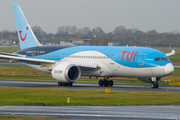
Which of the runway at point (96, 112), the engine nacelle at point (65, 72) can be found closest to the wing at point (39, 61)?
the engine nacelle at point (65, 72)

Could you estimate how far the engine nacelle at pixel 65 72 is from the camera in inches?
1598

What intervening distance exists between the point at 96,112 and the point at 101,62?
70.8ft

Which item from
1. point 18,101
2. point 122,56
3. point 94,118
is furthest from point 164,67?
point 94,118

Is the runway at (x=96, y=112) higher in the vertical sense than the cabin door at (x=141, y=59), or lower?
lower

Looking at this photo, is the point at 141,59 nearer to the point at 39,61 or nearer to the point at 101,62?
the point at 101,62

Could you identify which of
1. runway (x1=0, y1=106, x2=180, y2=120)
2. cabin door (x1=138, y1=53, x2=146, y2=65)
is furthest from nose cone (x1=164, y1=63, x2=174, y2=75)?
runway (x1=0, y1=106, x2=180, y2=120)

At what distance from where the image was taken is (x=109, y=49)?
42844 mm

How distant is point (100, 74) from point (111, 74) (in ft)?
4.76

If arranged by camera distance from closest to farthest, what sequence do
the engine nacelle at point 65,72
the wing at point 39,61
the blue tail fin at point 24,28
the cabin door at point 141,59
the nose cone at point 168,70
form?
1. the nose cone at point 168,70
2. the cabin door at point 141,59
3. the engine nacelle at point 65,72
4. the wing at point 39,61
5. the blue tail fin at point 24,28

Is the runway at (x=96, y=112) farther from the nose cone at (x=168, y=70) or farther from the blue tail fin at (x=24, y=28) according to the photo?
the blue tail fin at (x=24, y=28)

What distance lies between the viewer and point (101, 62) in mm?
42531

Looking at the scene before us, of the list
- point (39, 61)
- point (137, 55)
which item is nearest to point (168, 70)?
point (137, 55)

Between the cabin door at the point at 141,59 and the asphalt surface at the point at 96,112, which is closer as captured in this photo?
the asphalt surface at the point at 96,112

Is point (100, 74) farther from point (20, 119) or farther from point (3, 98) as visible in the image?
point (20, 119)
